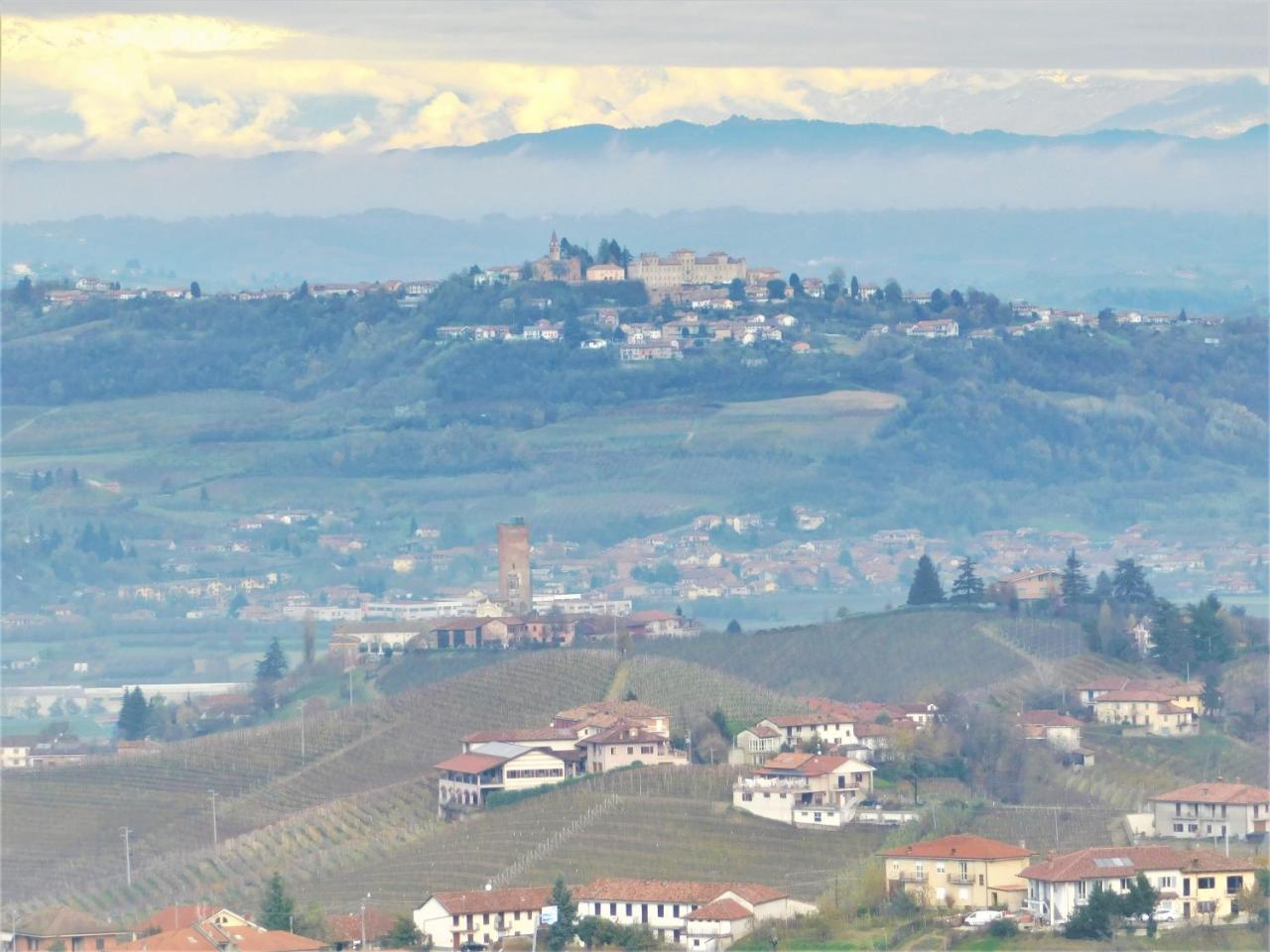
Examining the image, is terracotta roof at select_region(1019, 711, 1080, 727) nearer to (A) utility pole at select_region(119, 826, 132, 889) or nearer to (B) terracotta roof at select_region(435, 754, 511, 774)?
(B) terracotta roof at select_region(435, 754, 511, 774)

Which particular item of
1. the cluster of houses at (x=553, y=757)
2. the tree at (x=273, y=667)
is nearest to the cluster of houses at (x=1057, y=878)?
the cluster of houses at (x=553, y=757)

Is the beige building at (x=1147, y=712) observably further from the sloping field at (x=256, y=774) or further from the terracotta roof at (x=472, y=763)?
the terracotta roof at (x=472, y=763)

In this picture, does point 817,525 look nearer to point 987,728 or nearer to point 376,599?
point 376,599

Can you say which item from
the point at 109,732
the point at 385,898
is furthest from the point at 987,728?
the point at 109,732

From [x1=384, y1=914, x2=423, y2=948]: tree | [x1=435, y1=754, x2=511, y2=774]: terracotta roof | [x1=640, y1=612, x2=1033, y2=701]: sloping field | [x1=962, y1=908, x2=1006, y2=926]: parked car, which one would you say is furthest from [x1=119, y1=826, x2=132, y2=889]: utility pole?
[x1=962, y1=908, x2=1006, y2=926]: parked car

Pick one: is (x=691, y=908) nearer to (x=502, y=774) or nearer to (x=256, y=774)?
(x=502, y=774)
